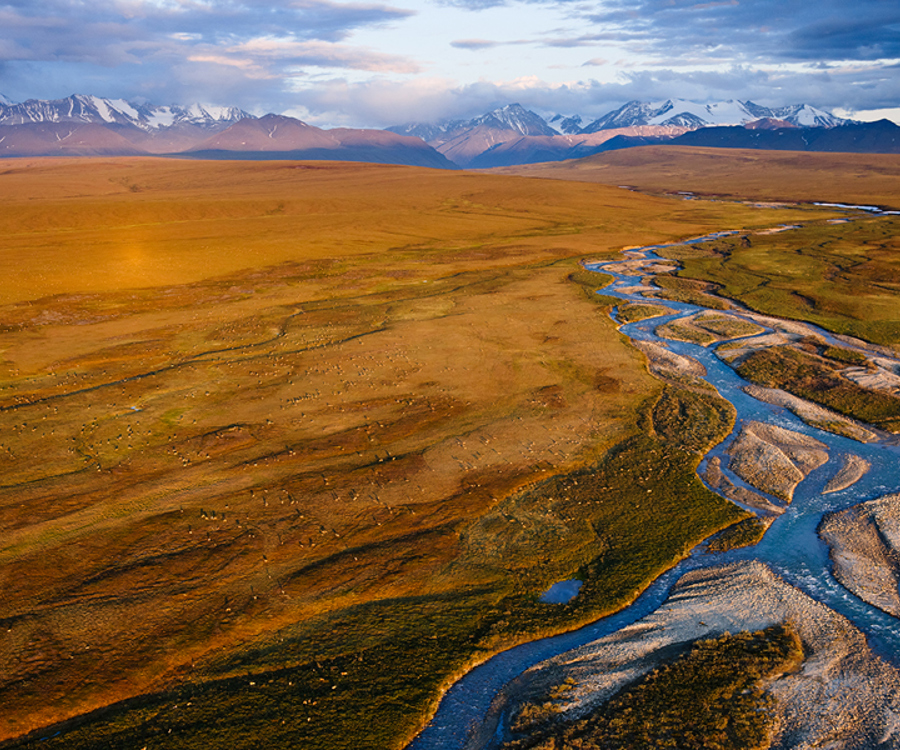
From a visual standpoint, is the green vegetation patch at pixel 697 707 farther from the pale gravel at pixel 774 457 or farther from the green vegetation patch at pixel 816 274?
the green vegetation patch at pixel 816 274

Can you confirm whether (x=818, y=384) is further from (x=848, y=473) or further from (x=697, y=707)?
(x=697, y=707)

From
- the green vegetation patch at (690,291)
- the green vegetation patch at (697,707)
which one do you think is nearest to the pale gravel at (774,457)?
the green vegetation patch at (697,707)

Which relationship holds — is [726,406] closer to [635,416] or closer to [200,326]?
[635,416]

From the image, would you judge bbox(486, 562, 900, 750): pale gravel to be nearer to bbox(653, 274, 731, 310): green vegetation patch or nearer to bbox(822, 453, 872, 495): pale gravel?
bbox(822, 453, 872, 495): pale gravel

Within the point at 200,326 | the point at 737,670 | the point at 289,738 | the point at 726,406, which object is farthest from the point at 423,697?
the point at 200,326

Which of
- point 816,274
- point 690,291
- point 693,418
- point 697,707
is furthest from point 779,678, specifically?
point 816,274

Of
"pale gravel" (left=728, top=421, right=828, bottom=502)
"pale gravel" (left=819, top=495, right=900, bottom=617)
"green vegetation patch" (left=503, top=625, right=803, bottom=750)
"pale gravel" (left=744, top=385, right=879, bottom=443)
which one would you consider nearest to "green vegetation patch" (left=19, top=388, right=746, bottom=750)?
"pale gravel" (left=728, top=421, right=828, bottom=502)
